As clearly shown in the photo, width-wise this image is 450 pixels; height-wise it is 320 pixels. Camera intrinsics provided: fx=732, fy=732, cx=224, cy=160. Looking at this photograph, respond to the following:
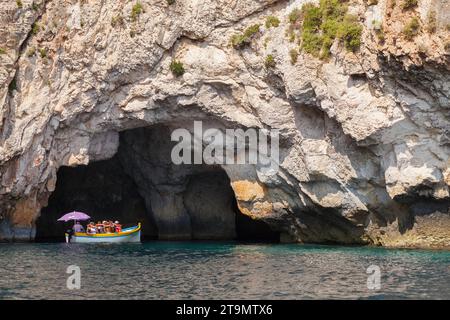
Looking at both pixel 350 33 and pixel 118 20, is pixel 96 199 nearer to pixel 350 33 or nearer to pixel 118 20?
pixel 118 20

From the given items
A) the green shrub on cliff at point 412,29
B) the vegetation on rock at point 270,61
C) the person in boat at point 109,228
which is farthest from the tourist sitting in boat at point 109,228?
the green shrub on cliff at point 412,29

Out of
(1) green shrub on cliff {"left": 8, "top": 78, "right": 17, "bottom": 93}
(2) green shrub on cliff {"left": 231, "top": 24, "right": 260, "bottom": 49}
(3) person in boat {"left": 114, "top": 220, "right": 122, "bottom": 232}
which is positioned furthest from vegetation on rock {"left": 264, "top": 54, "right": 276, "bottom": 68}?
(3) person in boat {"left": 114, "top": 220, "right": 122, "bottom": 232}

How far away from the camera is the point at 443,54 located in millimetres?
29969

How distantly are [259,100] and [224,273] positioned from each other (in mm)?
12530

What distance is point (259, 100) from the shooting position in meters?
37.2

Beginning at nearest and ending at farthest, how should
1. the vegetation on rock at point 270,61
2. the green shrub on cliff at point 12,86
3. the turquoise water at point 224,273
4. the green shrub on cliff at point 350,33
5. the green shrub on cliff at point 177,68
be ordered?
the turquoise water at point 224,273
the green shrub on cliff at point 350,33
the vegetation on rock at point 270,61
the green shrub on cliff at point 177,68
the green shrub on cliff at point 12,86

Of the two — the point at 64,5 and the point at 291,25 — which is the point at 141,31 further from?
the point at 291,25

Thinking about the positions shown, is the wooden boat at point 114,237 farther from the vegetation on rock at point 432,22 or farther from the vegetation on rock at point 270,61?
the vegetation on rock at point 432,22

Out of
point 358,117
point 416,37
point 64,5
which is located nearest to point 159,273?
point 358,117

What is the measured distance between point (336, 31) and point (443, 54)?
597 centimetres

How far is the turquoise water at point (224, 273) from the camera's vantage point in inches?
893

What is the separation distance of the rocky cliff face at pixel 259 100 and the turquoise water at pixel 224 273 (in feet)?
9.37

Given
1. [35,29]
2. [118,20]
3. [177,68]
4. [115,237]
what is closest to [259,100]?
[177,68]

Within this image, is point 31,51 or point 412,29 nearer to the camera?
point 412,29
